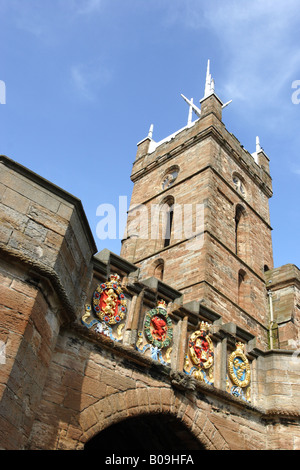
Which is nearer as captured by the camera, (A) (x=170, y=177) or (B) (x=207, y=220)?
(B) (x=207, y=220)

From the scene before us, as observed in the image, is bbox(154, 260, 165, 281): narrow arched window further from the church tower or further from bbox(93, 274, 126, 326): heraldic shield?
bbox(93, 274, 126, 326): heraldic shield

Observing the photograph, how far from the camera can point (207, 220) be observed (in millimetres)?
14805

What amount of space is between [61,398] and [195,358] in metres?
2.52

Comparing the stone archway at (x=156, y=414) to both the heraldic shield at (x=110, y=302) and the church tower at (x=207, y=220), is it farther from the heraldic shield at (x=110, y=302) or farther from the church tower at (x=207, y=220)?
the church tower at (x=207, y=220)

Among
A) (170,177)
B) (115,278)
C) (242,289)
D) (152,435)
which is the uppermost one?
(170,177)

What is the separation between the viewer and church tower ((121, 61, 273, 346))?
13.9 meters

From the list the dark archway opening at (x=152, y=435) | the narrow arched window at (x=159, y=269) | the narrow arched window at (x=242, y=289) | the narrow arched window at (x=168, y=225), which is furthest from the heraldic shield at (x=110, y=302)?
the narrow arched window at (x=168, y=225)

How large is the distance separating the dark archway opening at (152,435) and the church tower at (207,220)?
19.3 ft

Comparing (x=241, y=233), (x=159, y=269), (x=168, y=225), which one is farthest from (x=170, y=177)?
(x=159, y=269)

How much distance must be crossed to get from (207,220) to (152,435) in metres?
8.87

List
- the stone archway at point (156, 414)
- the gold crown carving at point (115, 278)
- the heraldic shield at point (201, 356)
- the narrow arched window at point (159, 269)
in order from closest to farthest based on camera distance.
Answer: the stone archway at point (156, 414), the gold crown carving at point (115, 278), the heraldic shield at point (201, 356), the narrow arched window at point (159, 269)

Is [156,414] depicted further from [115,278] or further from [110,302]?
[115,278]

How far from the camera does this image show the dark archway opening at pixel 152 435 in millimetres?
6477

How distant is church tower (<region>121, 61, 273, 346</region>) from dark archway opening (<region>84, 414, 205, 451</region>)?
5.88 meters
